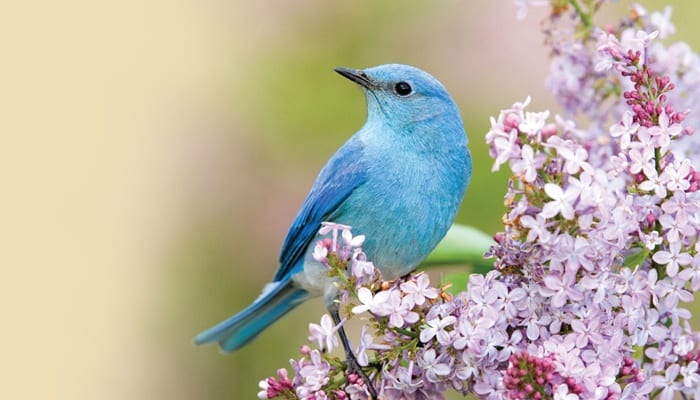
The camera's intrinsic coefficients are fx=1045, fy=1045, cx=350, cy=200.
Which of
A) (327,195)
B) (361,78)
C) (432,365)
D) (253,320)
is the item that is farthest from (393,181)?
(432,365)

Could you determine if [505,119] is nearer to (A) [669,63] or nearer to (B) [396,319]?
(B) [396,319]

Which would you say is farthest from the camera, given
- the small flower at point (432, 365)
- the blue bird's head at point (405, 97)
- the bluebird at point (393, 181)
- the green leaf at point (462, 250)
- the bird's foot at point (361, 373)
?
the blue bird's head at point (405, 97)

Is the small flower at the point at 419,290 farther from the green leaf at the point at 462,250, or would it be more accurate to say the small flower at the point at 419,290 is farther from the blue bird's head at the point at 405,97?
the blue bird's head at the point at 405,97

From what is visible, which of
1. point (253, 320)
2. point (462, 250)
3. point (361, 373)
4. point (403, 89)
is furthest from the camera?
point (253, 320)

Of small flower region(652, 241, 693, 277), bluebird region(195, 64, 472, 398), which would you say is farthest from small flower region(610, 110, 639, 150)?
bluebird region(195, 64, 472, 398)

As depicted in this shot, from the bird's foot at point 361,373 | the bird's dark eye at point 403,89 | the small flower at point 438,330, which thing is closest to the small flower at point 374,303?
the small flower at point 438,330

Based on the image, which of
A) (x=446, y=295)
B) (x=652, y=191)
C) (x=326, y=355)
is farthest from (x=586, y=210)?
(x=326, y=355)

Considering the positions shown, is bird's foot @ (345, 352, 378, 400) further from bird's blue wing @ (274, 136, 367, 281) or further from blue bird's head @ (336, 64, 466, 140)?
blue bird's head @ (336, 64, 466, 140)

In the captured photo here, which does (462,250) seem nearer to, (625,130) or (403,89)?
(403,89)
